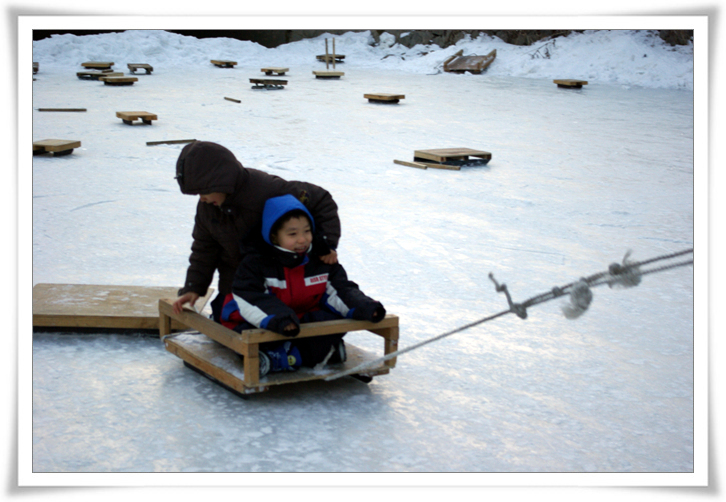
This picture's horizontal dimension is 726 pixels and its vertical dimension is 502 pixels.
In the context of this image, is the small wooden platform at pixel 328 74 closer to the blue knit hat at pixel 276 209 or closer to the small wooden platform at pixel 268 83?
the small wooden platform at pixel 268 83

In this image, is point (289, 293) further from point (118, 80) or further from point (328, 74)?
point (328, 74)

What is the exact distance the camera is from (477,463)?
2.54 metres

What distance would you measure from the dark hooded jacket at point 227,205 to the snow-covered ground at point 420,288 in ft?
1.79

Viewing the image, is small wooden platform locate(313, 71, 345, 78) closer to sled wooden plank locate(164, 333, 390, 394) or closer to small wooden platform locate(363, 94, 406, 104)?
small wooden platform locate(363, 94, 406, 104)

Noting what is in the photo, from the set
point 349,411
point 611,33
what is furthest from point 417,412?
point 611,33

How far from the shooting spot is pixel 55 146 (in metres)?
8.14

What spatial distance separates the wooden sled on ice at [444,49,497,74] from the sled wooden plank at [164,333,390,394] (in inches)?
800

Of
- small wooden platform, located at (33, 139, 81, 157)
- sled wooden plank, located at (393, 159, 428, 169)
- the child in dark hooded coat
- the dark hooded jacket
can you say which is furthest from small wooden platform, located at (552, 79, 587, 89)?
the child in dark hooded coat

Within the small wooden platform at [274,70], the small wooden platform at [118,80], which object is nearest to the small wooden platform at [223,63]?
the small wooden platform at [274,70]

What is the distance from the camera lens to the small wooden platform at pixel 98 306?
11.5 feet

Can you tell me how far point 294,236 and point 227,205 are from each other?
0.44 metres

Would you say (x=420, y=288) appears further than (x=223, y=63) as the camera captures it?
No

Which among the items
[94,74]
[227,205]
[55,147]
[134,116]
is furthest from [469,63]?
[227,205]
